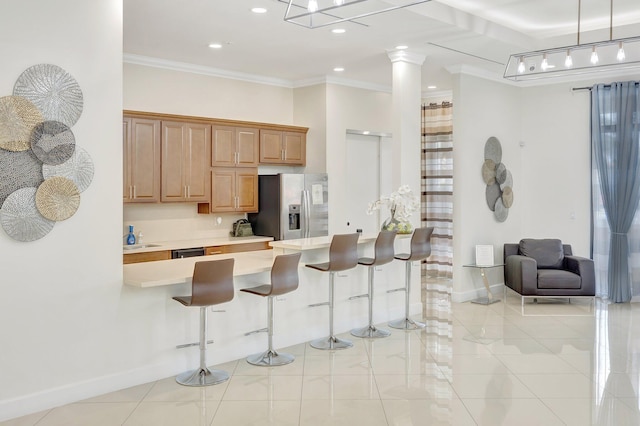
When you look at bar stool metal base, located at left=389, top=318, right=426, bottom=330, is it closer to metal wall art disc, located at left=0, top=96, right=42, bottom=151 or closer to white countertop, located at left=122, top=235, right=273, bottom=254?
white countertop, located at left=122, top=235, right=273, bottom=254

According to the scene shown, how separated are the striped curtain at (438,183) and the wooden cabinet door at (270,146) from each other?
114 inches

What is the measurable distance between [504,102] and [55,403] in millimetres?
6907

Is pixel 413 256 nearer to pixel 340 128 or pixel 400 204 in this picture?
pixel 400 204

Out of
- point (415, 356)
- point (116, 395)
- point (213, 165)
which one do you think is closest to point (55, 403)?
point (116, 395)

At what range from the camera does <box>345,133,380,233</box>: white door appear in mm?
8500

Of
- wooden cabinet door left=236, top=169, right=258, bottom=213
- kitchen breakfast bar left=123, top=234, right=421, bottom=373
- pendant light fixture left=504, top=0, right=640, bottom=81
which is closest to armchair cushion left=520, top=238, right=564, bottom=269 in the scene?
kitchen breakfast bar left=123, top=234, right=421, bottom=373

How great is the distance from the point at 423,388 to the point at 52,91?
3391 mm

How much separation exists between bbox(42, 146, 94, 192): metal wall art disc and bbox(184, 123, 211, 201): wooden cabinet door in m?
2.84

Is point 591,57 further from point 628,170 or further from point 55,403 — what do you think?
point 55,403

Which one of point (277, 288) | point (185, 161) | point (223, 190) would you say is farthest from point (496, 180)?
point (277, 288)

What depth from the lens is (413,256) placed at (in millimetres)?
6215

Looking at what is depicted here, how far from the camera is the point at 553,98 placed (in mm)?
8375

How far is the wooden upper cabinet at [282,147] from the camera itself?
775 cm

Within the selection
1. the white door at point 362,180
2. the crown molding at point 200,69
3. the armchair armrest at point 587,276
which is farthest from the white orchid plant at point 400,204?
the crown molding at point 200,69
